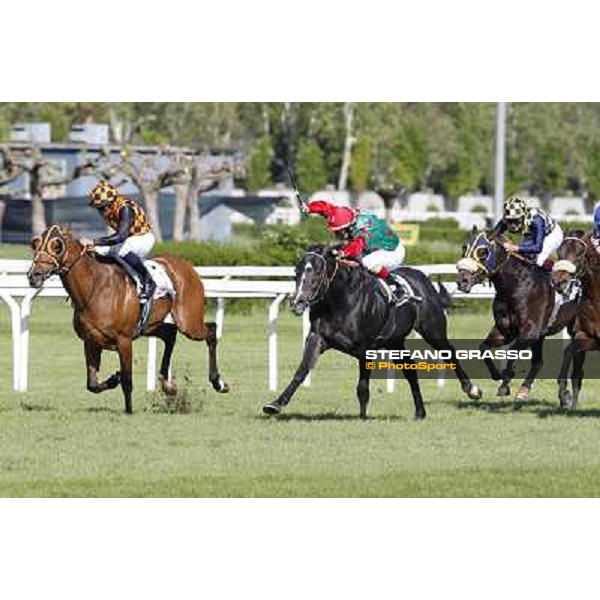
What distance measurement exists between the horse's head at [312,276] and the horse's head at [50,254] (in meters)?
1.70

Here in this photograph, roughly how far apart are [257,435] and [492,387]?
444 centimetres

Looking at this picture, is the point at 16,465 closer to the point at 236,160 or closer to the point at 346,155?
the point at 236,160

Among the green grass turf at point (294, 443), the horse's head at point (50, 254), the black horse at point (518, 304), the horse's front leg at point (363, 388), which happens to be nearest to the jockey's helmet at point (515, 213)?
the black horse at point (518, 304)

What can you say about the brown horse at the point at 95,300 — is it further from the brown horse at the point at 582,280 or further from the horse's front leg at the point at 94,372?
the brown horse at the point at 582,280

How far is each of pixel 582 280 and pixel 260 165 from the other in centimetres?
4857

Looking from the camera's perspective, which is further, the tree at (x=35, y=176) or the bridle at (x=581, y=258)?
the tree at (x=35, y=176)

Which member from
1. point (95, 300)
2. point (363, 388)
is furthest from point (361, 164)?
point (363, 388)

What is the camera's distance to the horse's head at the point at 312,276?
12.3 metres

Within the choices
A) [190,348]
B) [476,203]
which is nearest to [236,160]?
[476,203]

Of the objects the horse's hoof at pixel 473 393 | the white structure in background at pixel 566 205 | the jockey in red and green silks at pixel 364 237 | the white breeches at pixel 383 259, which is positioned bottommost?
the white structure in background at pixel 566 205

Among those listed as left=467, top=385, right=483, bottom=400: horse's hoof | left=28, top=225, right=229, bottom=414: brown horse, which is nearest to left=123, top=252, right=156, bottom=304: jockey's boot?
left=28, top=225, right=229, bottom=414: brown horse

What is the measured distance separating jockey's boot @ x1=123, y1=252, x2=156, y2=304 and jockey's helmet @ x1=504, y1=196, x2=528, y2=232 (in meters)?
2.65

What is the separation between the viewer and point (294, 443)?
1162 cm

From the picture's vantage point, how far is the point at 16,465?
10695 millimetres
